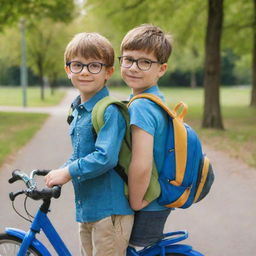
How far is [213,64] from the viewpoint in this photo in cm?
1271

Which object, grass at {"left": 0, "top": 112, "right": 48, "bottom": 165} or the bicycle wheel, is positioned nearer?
the bicycle wheel

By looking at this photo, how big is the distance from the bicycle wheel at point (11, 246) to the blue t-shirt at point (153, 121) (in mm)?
871

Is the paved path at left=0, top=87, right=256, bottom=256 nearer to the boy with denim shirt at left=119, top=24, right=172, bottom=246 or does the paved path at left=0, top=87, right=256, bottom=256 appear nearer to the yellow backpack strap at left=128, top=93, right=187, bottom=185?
the boy with denim shirt at left=119, top=24, right=172, bottom=246

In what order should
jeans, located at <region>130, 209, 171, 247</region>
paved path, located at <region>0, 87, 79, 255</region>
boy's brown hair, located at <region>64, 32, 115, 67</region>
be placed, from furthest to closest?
1. paved path, located at <region>0, 87, 79, 255</region>
2. jeans, located at <region>130, 209, 171, 247</region>
3. boy's brown hair, located at <region>64, 32, 115, 67</region>

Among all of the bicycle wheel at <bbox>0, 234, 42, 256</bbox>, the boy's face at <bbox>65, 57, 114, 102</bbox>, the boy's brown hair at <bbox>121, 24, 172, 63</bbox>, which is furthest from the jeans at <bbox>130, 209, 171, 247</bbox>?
the boy's brown hair at <bbox>121, 24, 172, 63</bbox>

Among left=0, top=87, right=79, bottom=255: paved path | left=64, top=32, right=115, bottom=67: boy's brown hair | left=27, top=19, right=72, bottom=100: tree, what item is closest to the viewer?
left=64, top=32, right=115, bottom=67: boy's brown hair

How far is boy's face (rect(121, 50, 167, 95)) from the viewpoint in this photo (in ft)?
7.04

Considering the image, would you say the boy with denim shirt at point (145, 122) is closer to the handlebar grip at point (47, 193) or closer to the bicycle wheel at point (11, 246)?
the handlebar grip at point (47, 193)

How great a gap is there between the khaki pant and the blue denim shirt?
0.04 m

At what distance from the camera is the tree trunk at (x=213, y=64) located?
40.9ft

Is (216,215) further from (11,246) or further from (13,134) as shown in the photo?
(13,134)

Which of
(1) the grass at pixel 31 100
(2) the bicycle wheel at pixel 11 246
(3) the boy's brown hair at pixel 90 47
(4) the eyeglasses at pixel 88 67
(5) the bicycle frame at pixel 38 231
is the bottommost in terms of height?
(1) the grass at pixel 31 100

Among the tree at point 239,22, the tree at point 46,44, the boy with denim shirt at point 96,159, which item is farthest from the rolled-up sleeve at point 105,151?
the tree at point 46,44

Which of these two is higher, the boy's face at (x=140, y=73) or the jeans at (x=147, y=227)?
the boy's face at (x=140, y=73)
